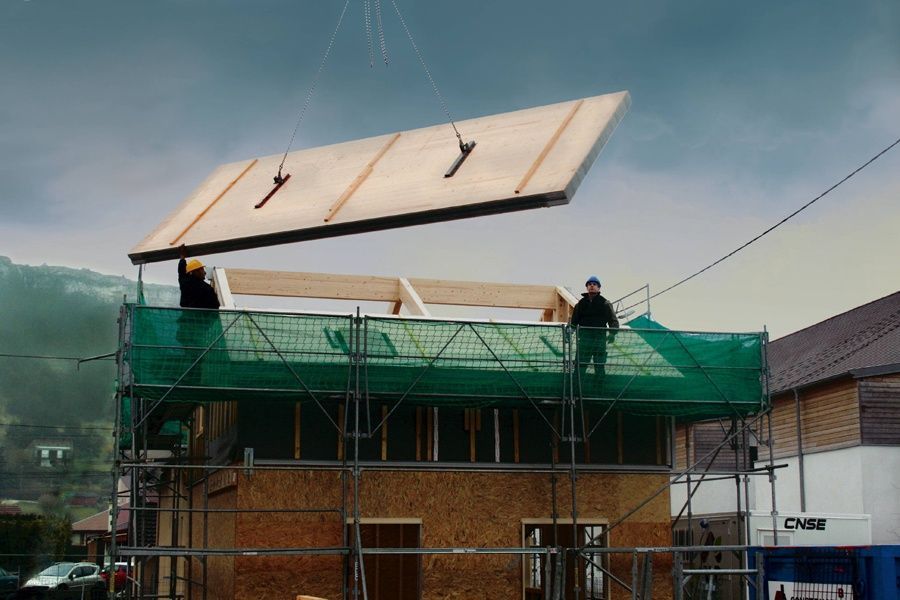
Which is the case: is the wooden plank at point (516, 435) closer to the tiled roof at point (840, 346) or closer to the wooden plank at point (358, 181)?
the wooden plank at point (358, 181)

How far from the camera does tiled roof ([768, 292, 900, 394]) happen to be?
33438mm

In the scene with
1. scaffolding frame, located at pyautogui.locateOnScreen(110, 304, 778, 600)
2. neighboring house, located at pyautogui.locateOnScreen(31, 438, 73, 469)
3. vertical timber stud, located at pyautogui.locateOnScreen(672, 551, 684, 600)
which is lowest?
vertical timber stud, located at pyautogui.locateOnScreen(672, 551, 684, 600)

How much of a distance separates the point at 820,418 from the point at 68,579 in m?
30.7

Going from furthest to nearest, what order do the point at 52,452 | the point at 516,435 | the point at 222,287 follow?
the point at 52,452, the point at 222,287, the point at 516,435

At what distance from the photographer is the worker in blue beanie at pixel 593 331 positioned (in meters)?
19.1

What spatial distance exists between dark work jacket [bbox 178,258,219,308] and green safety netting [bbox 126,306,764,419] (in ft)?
Result: 1.76

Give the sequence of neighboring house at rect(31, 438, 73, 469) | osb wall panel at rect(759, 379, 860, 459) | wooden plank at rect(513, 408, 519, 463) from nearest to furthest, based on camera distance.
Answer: wooden plank at rect(513, 408, 519, 463) → osb wall panel at rect(759, 379, 860, 459) → neighboring house at rect(31, 438, 73, 469)

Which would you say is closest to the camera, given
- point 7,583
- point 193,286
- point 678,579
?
point 678,579

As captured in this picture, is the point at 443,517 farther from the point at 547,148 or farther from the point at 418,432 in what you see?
the point at 547,148

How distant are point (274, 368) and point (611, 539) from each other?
6422 mm

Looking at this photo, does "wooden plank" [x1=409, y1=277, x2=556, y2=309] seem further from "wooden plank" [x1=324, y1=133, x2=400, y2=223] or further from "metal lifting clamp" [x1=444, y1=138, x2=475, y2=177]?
"metal lifting clamp" [x1=444, y1=138, x2=475, y2=177]

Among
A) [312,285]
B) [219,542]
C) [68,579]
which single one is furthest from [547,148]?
[68,579]

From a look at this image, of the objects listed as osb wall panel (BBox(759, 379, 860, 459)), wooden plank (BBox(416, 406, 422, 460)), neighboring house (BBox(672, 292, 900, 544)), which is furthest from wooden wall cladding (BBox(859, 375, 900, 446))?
wooden plank (BBox(416, 406, 422, 460))

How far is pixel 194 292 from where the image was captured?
59.7 ft
